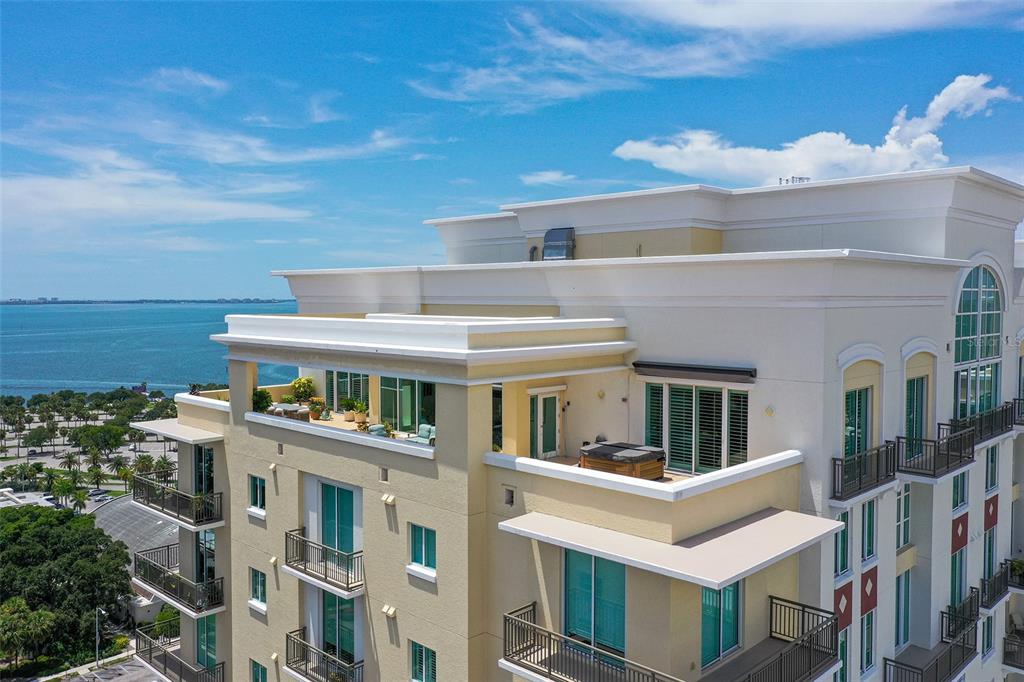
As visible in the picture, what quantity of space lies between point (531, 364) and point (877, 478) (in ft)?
25.8

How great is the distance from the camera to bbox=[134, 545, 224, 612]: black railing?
22469 mm

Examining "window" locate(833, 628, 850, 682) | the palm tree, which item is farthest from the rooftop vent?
the palm tree

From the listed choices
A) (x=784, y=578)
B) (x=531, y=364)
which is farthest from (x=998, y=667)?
(x=531, y=364)

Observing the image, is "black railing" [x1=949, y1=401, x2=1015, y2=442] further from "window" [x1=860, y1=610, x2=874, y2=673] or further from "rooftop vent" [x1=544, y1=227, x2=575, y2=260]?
"rooftop vent" [x1=544, y1=227, x2=575, y2=260]

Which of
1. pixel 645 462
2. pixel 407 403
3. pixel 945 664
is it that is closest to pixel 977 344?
pixel 945 664

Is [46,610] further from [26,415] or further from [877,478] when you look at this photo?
[26,415]

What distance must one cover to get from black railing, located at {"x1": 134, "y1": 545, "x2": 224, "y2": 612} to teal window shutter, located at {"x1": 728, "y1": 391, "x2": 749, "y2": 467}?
1561cm

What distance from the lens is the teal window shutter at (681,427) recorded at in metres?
17.2

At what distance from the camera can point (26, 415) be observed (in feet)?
518

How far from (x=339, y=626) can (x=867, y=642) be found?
12476 mm

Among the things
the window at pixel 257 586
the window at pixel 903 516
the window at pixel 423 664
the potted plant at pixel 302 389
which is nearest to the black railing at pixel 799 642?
the window at pixel 903 516

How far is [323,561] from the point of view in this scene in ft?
60.5

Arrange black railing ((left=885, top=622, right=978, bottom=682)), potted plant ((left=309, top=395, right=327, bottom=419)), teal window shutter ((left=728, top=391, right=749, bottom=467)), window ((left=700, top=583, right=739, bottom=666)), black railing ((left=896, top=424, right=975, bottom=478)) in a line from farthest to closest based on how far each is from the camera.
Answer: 1. potted plant ((left=309, top=395, right=327, bottom=419))
2. black railing ((left=885, top=622, right=978, bottom=682))
3. black railing ((left=896, top=424, right=975, bottom=478))
4. teal window shutter ((left=728, top=391, right=749, bottom=467))
5. window ((left=700, top=583, right=739, bottom=666))

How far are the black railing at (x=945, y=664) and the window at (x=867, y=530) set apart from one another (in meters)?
3.08
